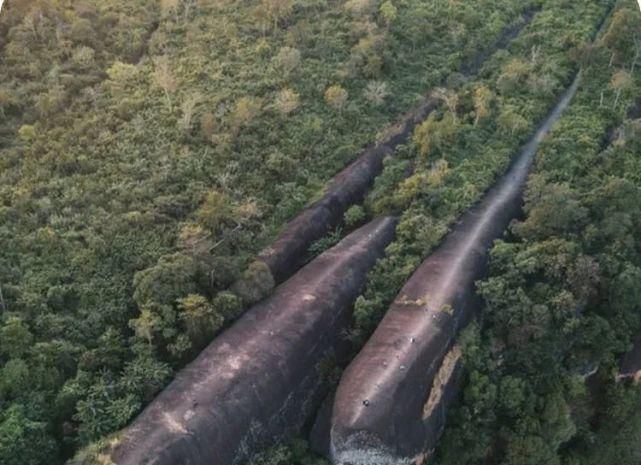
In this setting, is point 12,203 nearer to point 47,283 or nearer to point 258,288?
point 47,283

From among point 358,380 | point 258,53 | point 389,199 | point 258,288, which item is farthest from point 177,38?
point 358,380

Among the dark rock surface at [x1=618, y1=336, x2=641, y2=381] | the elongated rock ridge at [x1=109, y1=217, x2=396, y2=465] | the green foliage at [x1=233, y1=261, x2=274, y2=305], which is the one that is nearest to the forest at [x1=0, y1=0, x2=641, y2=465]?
the green foliage at [x1=233, y1=261, x2=274, y2=305]

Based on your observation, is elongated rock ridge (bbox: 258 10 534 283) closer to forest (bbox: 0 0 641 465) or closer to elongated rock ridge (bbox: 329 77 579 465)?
forest (bbox: 0 0 641 465)

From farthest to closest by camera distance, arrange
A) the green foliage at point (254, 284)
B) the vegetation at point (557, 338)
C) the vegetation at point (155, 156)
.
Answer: the green foliage at point (254, 284) < the vegetation at point (557, 338) < the vegetation at point (155, 156)

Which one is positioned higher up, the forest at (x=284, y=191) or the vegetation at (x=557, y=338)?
the forest at (x=284, y=191)

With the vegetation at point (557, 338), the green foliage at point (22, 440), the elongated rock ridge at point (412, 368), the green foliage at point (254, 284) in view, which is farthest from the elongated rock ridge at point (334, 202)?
the green foliage at point (22, 440)

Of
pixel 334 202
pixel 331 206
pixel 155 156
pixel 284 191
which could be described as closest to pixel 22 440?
pixel 155 156

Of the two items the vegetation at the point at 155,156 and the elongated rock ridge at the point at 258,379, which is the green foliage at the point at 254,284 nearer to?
the vegetation at the point at 155,156
